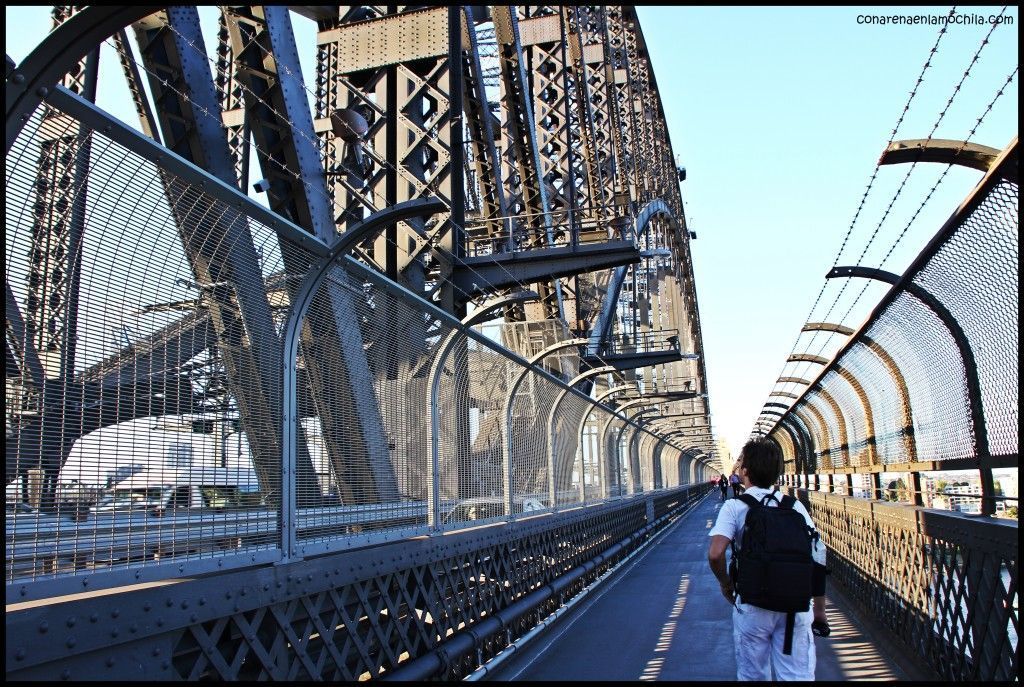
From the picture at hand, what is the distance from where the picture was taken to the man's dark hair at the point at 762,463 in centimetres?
404

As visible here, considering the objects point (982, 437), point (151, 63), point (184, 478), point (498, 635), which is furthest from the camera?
point (151, 63)

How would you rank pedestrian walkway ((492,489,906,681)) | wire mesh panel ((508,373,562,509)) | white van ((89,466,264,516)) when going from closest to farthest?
white van ((89,466,264,516)) → pedestrian walkway ((492,489,906,681)) → wire mesh panel ((508,373,562,509))

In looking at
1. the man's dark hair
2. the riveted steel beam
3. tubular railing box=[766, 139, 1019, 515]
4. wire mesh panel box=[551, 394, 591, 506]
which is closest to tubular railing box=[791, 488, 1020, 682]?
tubular railing box=[766, 139, 1019, 515]

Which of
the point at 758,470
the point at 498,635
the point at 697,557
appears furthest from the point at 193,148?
the point at 697,557

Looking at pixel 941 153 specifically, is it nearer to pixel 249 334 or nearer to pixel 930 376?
pixel 930 376

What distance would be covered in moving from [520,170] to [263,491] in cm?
1298

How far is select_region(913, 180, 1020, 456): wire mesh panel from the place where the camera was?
156 inches

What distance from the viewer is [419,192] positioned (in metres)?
12.6

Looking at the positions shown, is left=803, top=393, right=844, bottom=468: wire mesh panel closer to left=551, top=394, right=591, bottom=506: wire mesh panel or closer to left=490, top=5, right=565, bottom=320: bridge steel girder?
left=551, top=394, right=591, bottom=506: wire mesh panel

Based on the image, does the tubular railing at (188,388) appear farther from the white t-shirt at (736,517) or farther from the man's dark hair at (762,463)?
the man's dark hair at (762,463)

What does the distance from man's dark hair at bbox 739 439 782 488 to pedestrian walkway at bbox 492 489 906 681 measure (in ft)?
9.29

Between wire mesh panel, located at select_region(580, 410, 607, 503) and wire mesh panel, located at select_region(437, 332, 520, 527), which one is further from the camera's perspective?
wire mesh panel, located at select_region(580, 410, 607, 503)

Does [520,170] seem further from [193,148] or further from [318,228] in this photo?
[193,148]

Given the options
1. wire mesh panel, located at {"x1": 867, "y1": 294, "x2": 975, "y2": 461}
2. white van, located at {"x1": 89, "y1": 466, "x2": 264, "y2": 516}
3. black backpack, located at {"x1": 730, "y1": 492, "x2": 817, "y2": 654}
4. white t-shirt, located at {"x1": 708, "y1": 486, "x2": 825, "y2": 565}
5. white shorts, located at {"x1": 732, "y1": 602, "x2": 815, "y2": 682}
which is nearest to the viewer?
white van, located at {"x1": 89, "y1": 466, "x2": 264, "y2": 516}
